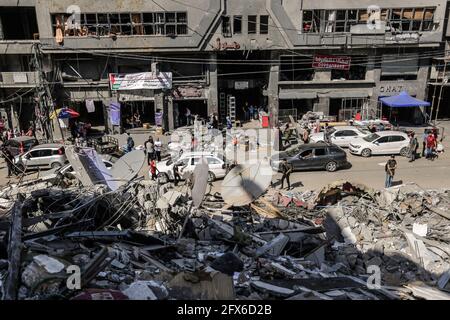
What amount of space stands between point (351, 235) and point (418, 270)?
7.59 feet

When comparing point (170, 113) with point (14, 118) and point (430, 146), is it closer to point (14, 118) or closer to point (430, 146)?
point (14, 118)

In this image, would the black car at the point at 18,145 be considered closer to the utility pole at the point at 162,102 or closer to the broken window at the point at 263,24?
the utility pole at the point at 162,102

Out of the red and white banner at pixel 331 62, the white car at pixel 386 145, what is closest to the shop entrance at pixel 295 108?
the red and white banner at pixel 331 62

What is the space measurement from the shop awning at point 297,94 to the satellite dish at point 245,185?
20.9 metres

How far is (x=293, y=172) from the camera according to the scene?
20562 millimetres

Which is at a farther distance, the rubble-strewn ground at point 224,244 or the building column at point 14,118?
the building column at point 14,118

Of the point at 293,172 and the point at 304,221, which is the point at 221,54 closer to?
the point at 293,172

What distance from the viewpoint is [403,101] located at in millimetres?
30000

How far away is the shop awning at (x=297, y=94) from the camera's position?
103 feet

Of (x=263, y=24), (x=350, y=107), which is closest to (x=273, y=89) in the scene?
(x=263, y=24)

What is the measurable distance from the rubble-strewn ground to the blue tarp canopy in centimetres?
1566

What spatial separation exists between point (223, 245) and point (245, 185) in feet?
7.97

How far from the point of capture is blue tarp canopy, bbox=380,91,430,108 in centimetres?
2952
